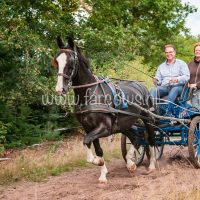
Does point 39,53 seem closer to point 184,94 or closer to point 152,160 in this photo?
point 184,94

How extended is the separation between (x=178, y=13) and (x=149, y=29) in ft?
7.34

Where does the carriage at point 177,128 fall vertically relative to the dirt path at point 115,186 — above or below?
above

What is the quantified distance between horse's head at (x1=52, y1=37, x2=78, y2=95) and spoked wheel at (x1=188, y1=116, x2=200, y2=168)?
283 cm

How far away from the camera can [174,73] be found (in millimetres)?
8977

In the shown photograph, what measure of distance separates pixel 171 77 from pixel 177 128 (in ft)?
3.69

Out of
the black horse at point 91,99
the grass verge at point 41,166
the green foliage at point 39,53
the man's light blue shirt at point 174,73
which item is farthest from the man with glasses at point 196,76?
the green foliage at point 39,53

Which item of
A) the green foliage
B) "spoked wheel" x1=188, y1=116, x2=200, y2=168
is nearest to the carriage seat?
"spoked wheel" x1=188, y1=116, x2=200, y2=168

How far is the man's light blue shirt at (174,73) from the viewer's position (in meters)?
8.83

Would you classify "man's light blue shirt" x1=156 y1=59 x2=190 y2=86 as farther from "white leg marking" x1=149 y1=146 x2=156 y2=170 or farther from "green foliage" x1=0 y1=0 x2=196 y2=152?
"green foliage" x1=0 y1=0 x2=196 y2=152

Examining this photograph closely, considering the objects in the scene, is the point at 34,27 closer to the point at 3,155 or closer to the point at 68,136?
the point at 3,155

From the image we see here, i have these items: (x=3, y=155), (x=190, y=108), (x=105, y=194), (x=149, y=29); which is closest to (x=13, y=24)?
(x=3, y=155)

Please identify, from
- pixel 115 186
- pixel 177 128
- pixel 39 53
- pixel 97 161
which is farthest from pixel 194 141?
pixel 39 53

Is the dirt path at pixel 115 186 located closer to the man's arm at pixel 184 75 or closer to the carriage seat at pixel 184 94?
the carriage seat at pixel 184 94

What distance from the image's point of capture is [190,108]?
8945 mm
